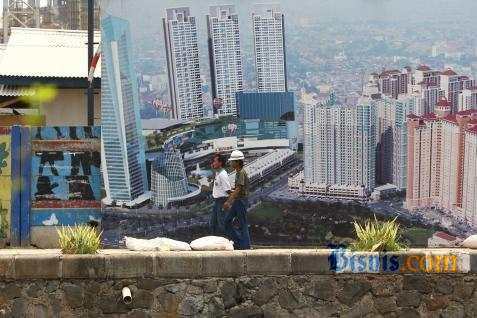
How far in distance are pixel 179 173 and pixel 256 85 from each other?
59.6 inches

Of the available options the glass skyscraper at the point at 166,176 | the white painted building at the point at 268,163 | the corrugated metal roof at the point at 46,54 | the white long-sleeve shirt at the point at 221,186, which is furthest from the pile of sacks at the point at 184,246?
the corrugated metal roof at the point at 46,54

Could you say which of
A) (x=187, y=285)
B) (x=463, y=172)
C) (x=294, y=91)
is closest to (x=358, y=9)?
(x=294, y=91)

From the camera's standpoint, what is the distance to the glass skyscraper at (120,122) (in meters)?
13.7

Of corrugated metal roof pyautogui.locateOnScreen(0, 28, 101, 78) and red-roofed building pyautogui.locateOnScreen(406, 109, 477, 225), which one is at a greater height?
corrugated metal roof pyautogui.locateOnScreen(0, 28, 101, 78)

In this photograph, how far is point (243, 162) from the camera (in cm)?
1266

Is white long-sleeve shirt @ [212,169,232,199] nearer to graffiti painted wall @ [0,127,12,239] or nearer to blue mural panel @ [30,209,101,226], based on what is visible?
blue mural panel @ [30,209,101,226]

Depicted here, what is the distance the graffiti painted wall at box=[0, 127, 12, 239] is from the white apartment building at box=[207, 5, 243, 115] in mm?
2732

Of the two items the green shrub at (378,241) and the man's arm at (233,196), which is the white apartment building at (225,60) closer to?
the man's arm at (233,196)

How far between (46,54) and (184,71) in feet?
27.6

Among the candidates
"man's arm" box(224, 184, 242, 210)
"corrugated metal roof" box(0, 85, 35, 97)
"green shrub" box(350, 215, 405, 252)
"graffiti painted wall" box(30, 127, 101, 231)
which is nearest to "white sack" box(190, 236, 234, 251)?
"green shrub" box(350, 215, 405, 252)

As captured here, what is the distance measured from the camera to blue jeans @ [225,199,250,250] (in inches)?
476

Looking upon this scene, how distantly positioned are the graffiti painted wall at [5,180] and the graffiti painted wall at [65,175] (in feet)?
1.01

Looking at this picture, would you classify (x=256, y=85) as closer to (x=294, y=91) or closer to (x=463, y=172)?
(x=294, y=91)

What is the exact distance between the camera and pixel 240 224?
12.2 meters
